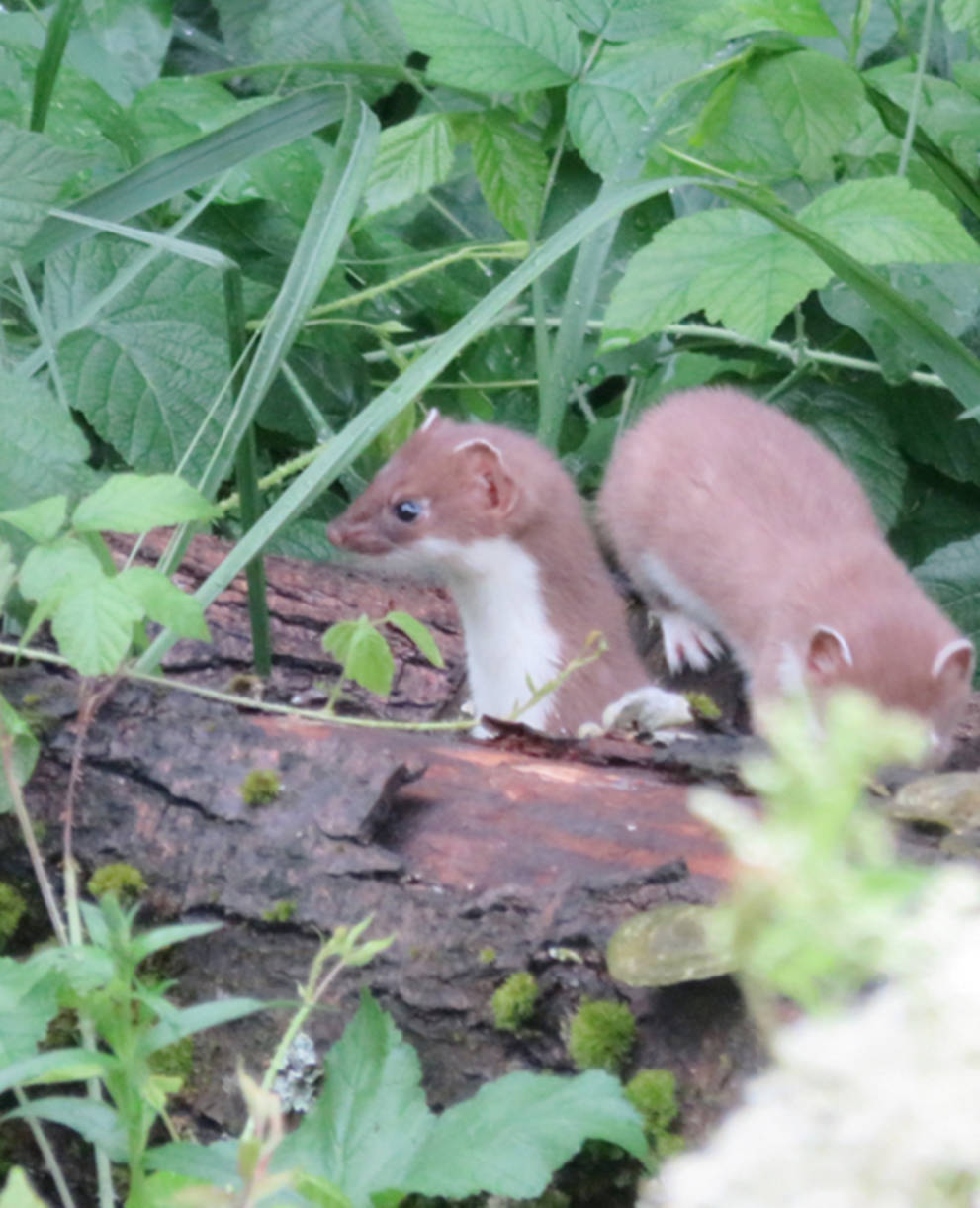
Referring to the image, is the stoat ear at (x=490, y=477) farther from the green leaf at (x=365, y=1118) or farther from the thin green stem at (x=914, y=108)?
the green leaf at (x=365, y=1118)

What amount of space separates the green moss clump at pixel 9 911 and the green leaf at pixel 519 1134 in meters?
0.69

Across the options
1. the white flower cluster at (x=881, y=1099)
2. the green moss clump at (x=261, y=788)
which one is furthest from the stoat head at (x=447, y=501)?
the white flower cluster at (x=881, y=1099)

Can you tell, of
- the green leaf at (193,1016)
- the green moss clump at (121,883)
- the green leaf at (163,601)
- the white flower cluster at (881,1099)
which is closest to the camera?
the white flower cluster at (881,1099)

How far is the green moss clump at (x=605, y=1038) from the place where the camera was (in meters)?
1.29

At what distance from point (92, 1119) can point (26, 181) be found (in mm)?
1245

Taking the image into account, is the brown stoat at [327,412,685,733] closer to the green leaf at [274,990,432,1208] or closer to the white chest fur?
the white chest fur

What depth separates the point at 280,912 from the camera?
1.53m

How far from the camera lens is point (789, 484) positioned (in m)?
2.96

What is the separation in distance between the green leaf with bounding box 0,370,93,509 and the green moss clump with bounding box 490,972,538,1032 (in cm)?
79

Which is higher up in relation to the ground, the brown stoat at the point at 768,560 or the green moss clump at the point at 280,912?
the green moss clump at the point at 280,912

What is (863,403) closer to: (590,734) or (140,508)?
Answer: (590,734)

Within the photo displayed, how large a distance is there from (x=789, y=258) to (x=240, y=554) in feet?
2.78

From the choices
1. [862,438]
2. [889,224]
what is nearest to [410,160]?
[889,224]

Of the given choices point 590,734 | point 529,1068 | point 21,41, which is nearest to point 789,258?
point 590,734
